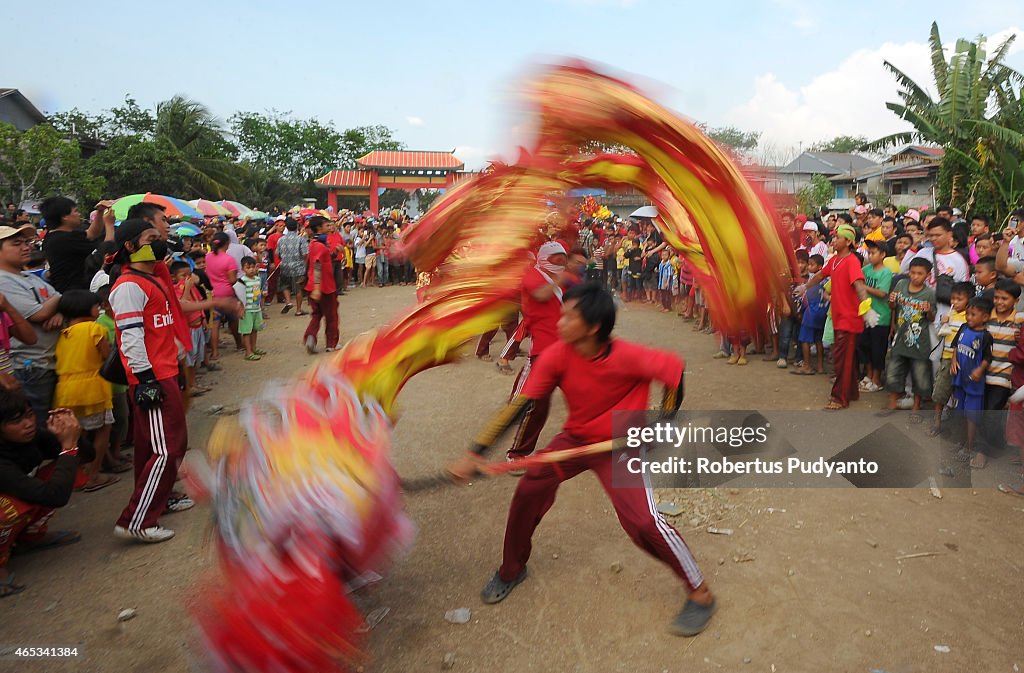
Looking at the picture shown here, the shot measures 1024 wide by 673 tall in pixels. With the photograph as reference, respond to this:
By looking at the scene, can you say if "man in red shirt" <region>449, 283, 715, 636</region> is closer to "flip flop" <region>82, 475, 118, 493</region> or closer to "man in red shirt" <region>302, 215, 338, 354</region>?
"flip flop" <region>82, 475, 118, 493</region>

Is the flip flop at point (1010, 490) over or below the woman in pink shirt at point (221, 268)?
below

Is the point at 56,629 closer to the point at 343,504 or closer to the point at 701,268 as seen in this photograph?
the point at 343,504

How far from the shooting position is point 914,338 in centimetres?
546

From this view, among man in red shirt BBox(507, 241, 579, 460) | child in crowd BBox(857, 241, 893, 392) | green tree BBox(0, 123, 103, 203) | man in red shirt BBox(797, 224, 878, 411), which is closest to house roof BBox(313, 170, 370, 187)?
green tree BBox(0, 123, 103, 203)

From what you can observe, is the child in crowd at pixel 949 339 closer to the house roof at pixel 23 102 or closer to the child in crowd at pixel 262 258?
the child in crowd at pixel 262 258

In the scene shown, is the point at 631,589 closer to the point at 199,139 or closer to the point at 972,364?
the point at 972,364

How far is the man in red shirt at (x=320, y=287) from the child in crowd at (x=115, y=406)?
9.73 ft

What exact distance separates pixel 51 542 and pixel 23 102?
29539 millimetres

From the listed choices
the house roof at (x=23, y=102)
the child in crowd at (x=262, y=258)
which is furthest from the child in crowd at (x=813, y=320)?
the house roof at (x=23, y=102)

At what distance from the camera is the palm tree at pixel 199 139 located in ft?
91.4

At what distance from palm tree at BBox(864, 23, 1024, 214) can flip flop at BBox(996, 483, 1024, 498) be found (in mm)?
9192

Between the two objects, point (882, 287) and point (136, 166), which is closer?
point (882, 287)

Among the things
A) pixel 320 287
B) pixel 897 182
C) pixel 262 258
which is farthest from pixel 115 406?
pixel 897 182

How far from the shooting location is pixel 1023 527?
376 centimetres
